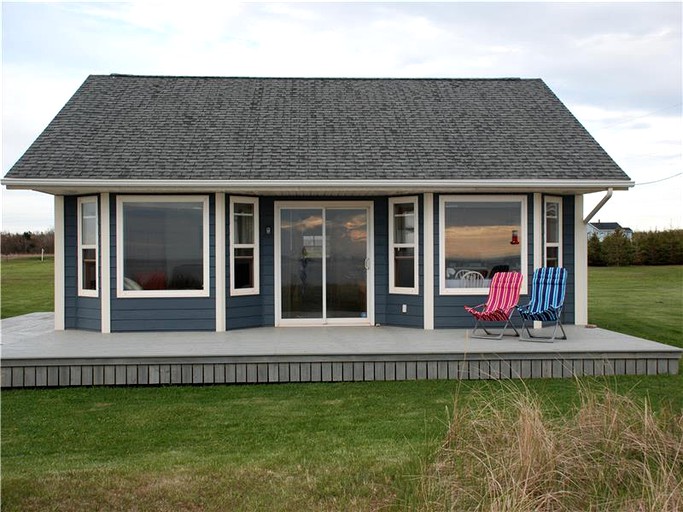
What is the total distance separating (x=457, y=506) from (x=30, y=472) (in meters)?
2.83

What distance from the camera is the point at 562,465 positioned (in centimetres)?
409

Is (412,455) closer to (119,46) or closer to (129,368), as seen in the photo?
(129,368)

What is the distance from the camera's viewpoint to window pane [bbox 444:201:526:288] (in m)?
10.2

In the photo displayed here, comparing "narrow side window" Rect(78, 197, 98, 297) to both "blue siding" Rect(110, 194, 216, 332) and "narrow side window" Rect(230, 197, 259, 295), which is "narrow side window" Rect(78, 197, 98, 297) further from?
"narrow side window" Rect(230, 197, 259, 295)

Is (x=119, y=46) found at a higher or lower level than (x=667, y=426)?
higher

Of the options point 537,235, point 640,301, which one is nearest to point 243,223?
point 537,235

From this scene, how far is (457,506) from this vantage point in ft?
12.5

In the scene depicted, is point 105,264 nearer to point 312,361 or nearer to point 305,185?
point 305,185

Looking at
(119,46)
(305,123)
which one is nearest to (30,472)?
(305,123)

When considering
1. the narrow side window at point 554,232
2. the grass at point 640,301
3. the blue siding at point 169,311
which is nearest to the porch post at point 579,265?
the narrow side window at point 554,232

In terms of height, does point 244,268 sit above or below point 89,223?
below

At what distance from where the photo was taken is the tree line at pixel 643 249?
94.1 ft

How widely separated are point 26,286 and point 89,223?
14.1 meters

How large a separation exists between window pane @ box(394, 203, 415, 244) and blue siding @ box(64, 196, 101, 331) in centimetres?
466
